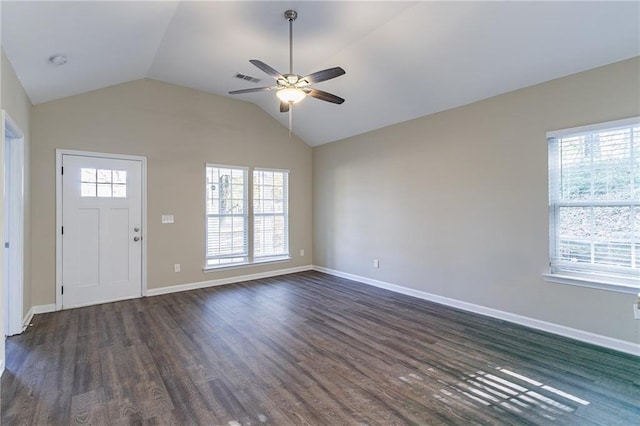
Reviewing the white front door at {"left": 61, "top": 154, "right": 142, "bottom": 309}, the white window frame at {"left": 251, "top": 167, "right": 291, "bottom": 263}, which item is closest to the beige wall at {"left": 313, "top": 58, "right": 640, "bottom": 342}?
the white window frame at {"left": 251, "top": 167, "right": 291, "bottom": 263}

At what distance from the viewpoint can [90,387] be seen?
2.38 metres

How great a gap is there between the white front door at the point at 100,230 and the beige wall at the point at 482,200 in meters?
3.66

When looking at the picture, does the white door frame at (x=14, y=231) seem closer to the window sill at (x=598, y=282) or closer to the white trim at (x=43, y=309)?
the white trim at (x=43, y=309)

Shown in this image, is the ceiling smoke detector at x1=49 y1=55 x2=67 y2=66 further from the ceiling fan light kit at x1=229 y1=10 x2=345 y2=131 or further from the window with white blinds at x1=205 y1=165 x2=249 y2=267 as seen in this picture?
the window with white blinds at x1=205 y1=165 x2=249 y2=267

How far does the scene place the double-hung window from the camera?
5531 mm

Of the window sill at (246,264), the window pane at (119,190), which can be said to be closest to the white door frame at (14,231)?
the window pane at (119,190)

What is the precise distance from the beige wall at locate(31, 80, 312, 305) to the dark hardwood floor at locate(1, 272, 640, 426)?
112cm

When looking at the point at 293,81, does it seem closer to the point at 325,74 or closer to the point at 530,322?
the point at 325,74

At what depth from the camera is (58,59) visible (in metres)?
3.16

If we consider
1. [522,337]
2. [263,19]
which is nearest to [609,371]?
[522,337]

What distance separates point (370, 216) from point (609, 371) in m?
3.55

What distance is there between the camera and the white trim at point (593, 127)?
287cm

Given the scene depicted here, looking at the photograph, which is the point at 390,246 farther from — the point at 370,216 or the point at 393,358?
the point at 393,358

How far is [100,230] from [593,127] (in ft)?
20.2
